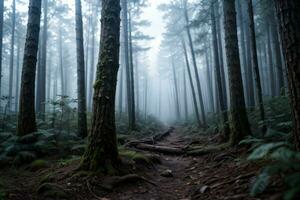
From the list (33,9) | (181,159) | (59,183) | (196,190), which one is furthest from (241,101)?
(33,9)

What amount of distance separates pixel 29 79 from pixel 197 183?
601 centimetres

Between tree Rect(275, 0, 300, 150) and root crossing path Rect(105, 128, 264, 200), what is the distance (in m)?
1.17

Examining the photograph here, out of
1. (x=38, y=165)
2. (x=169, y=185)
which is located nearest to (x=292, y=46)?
(x=169, y=185)

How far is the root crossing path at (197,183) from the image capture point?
12.2 feet

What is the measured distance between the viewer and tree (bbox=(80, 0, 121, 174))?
494cm

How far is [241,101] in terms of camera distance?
7180 millimetres

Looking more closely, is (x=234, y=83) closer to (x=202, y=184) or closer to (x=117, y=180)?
(x=202, y=184)

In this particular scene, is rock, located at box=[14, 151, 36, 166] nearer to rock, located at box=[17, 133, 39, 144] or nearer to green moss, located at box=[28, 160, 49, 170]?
green moss, located at box=[28, 160, 49, 170]

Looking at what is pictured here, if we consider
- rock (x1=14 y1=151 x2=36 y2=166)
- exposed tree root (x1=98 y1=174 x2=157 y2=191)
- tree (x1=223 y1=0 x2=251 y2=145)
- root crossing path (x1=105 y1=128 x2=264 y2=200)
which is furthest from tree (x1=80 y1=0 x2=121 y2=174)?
tree (x1=223 y1=0 x2=251 y2=145)

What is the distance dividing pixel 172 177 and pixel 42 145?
4154 mm

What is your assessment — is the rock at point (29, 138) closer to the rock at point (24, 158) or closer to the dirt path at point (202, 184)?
the rock at point (24, 158)

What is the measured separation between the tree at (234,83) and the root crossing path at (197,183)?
0.75 m

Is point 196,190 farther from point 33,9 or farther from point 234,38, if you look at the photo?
point 33,9

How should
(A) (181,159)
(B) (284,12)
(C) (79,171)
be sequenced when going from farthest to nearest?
(A) (181,159) < (C) (79,171) < (B) (284,12)
